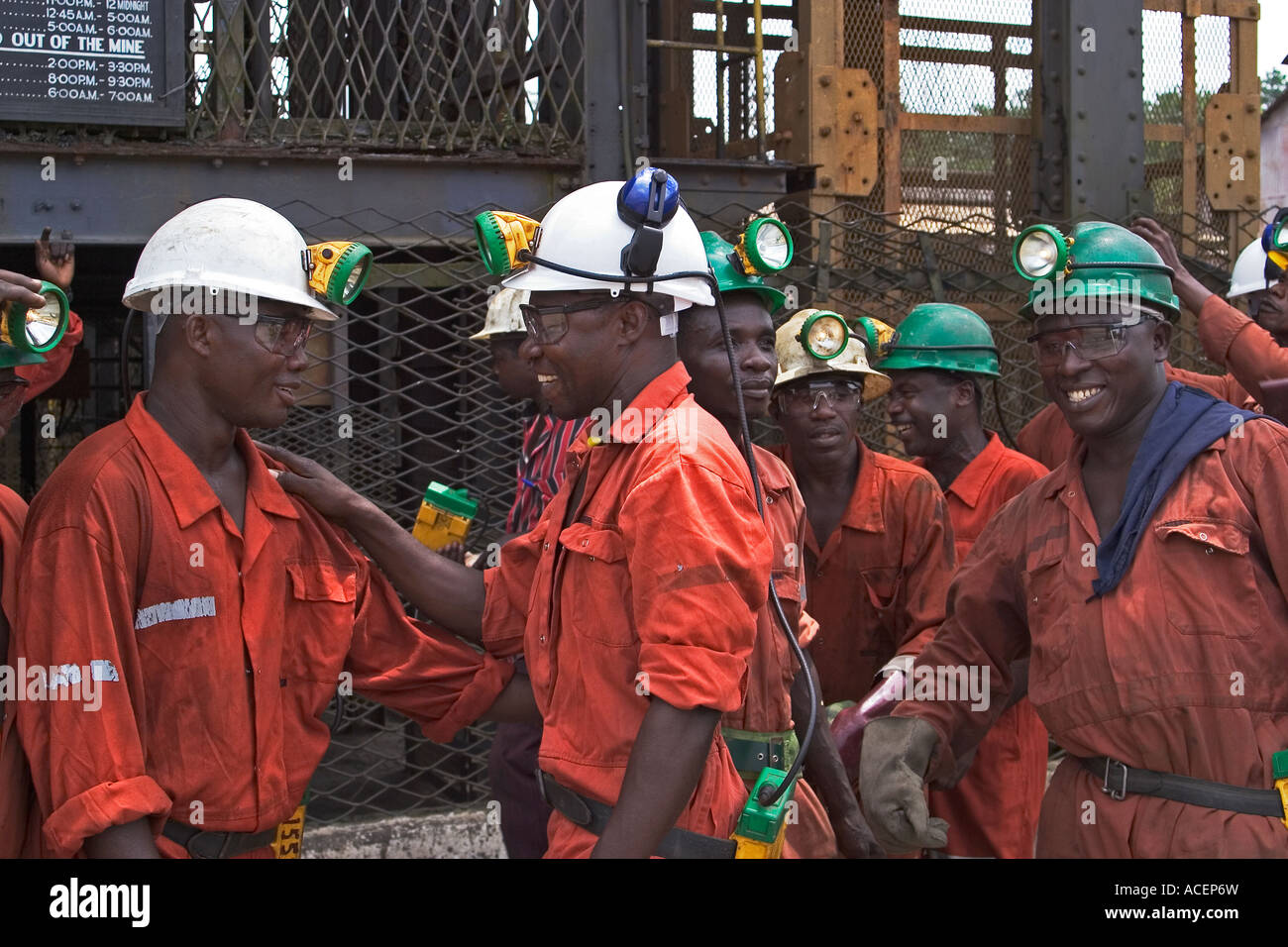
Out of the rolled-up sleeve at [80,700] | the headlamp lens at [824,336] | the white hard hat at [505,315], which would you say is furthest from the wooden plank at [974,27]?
the rolled-up sleeve at [80,700]

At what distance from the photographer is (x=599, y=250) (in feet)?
9.15

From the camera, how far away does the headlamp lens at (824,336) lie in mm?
4684

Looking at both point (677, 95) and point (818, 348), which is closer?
point (818, 348)

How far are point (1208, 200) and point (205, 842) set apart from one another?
6610 millimetres

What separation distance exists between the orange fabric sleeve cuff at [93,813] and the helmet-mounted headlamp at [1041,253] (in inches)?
97.9

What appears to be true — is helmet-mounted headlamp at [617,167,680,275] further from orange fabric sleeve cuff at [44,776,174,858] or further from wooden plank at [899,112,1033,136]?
wooden plank at [899,112,1033,136]

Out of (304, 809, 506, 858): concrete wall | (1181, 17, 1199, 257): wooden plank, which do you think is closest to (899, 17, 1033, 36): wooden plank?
(1181, 17, 1199, 257): wooden plank

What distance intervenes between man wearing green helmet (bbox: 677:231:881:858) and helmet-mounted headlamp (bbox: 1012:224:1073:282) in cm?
67

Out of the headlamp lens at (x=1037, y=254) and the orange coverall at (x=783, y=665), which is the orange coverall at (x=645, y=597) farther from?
the headlamp lens at (x=1037, y=254)

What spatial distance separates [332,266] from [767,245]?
3.89 feet

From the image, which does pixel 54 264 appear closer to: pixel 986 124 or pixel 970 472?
pixel 970 472

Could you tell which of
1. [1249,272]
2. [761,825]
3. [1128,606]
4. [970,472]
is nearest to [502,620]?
[761,825]

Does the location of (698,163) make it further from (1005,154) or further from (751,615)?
(751,615)

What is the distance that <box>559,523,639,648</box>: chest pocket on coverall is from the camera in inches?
104
